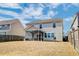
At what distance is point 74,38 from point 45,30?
0.72 metres

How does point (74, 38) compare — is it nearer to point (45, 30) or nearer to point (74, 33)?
point (74, 33)

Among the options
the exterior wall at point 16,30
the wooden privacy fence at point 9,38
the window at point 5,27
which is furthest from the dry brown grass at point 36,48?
the window at point 5,27

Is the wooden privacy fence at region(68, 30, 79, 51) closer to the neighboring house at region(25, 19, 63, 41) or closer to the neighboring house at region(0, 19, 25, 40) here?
the neighboring house at region(25, 19, 63, 41)

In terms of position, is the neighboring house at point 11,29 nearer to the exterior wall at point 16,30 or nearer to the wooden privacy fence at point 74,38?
the exterior wall at point 16,30

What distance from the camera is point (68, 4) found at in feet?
18.6

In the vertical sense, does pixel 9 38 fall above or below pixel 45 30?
below

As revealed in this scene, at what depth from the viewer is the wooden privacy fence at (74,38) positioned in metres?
5.69

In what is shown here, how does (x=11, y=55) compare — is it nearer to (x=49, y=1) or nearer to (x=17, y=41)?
(x=17, y=41)

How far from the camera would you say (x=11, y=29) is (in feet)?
19.3

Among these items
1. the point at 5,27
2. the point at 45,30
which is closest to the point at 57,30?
the point at 45,30

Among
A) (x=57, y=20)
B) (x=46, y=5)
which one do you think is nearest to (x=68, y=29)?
(x=57, y=20)

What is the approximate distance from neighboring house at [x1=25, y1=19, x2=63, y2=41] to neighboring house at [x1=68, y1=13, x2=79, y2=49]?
242 millimetres

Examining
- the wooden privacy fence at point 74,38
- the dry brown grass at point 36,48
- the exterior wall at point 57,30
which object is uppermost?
the exterior wall at point 57,30

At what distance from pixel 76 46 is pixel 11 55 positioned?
5.11 feet
